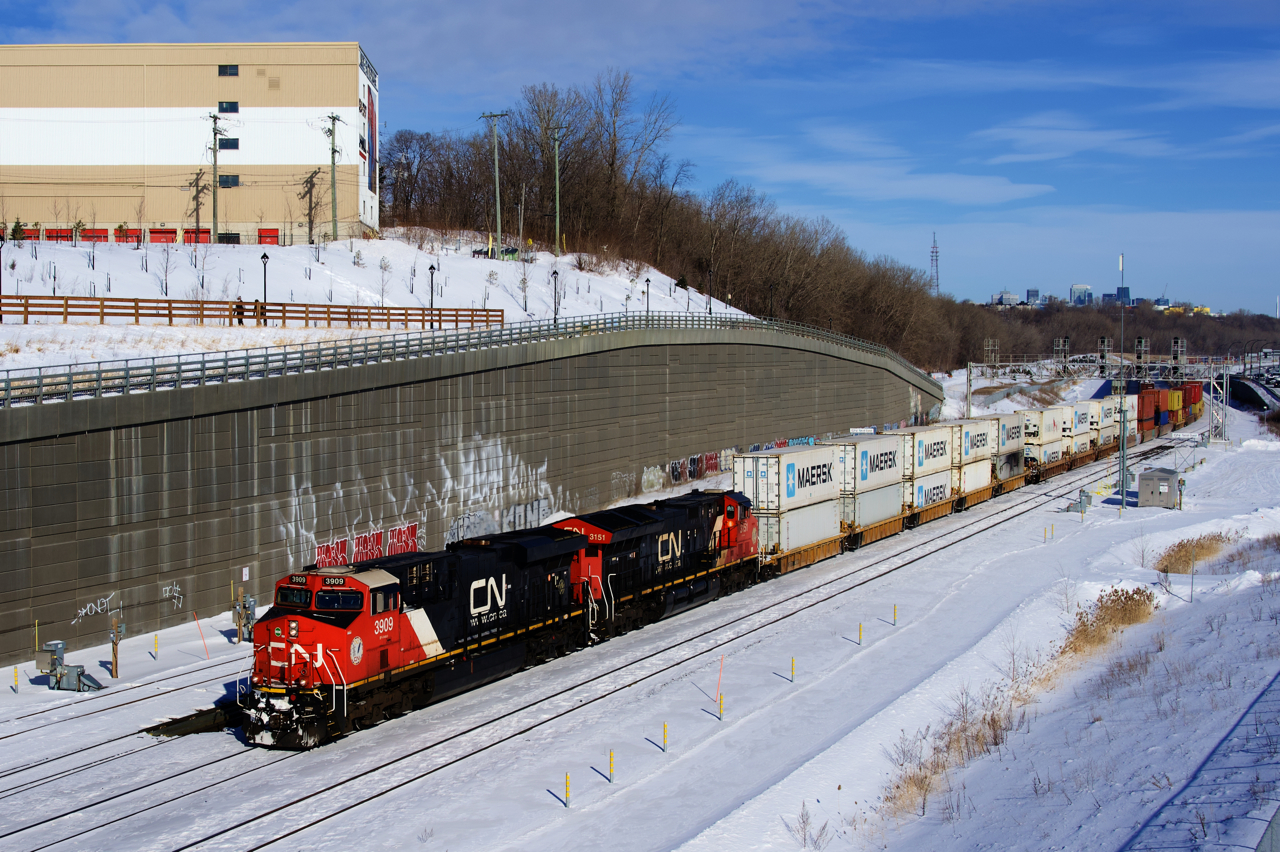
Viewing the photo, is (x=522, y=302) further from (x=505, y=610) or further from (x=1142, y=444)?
(x=1142, y=444)

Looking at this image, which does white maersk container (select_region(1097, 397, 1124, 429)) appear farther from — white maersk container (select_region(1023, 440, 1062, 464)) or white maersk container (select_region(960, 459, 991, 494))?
white maersk container (select_region(960, 459, 991, 494))

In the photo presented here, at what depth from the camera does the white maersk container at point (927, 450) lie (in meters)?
41.3

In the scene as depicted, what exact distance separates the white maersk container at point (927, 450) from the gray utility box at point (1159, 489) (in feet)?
33.3

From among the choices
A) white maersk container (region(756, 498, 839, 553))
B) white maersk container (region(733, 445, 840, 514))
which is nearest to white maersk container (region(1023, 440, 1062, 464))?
white maersk container (region(756, 498, 839, 553))

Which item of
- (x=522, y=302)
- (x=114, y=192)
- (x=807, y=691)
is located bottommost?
(x=807, y=691)

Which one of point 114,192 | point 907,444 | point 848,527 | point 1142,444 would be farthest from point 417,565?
point 1142,444

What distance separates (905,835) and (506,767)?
7.14 m

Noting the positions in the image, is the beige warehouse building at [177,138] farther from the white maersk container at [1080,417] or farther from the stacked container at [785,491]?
the white maersk container at [1080,417]

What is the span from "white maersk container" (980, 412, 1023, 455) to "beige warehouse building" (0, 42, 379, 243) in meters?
45.4

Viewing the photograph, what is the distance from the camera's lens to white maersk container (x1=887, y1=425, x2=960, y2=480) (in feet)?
136

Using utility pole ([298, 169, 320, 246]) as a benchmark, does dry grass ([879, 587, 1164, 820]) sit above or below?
below

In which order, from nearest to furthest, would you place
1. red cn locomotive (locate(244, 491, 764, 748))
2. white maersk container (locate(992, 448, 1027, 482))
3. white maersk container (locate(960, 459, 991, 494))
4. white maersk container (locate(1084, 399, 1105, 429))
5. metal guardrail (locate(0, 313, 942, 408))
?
red cn locomotive (locate(244, 491, 764, 748))
metal guardrail (locate(0, 313, 942, 408))
white maersk container (locate(960, 459, 991, 494))
white maersk container (locate(992, 448, 1027, 482))
white maersk container (locate(1084, 399, 1105, 429))

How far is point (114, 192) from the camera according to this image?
6109 cm

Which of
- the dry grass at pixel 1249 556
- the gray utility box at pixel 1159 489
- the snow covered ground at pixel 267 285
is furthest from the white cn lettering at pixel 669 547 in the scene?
the gray utility box at pixel 1159 489
